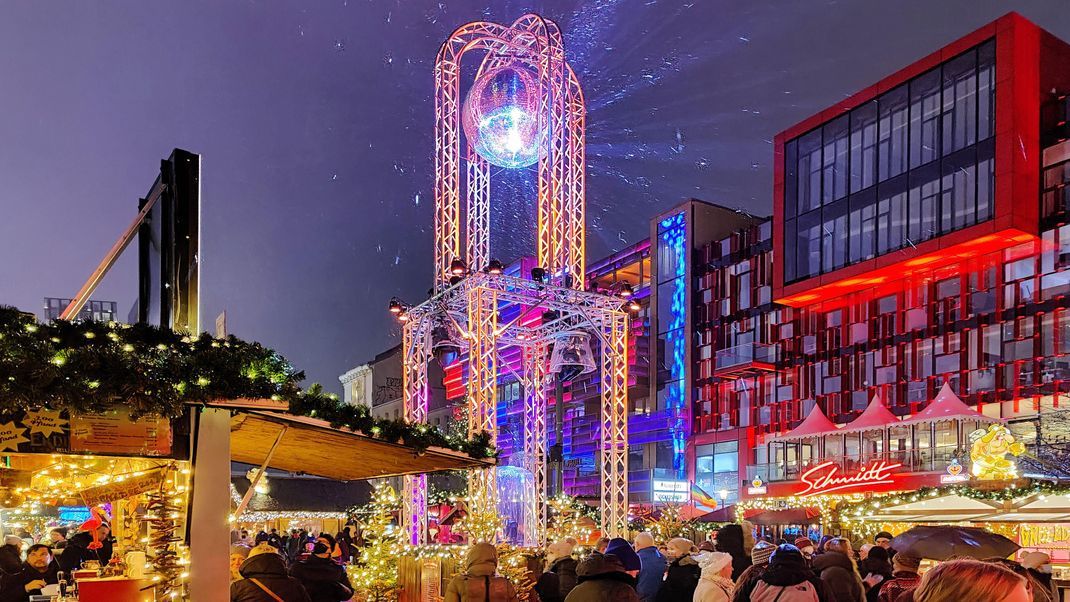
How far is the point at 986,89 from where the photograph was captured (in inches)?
1261

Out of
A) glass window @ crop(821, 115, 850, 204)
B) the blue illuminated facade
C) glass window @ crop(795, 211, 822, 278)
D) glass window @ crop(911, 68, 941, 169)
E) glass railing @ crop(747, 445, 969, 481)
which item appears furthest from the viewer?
the blue illuminated facade

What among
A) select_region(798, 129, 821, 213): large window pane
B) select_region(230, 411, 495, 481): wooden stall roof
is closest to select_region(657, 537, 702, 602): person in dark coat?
select_region(230, 411, 495, 481): wooden stall roof

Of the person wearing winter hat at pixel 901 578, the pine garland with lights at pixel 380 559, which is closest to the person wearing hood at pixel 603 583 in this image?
the person wearing winter hat at pixel 901 578

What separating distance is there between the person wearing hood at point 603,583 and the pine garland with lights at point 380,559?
7.79 meters

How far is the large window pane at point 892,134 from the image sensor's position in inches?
1384

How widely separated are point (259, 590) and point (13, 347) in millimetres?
2122

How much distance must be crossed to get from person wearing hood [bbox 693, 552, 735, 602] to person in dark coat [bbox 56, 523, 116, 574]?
28.9ft

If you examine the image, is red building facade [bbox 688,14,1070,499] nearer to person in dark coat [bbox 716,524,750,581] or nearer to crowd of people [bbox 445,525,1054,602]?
crowd of people [bbox 445,525,1054,602]

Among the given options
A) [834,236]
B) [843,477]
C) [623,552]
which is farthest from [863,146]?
[623,552]

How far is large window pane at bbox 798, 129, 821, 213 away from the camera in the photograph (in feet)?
129

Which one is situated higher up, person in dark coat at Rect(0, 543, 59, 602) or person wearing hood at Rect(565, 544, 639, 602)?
person wearing hood at Rect(565, 544, 639, 602)

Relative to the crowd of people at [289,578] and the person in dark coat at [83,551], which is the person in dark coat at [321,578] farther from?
the person in dark coat at [83,551]

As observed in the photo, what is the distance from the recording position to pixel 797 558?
5402 millimetres

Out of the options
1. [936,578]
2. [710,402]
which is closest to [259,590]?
[936,578]
